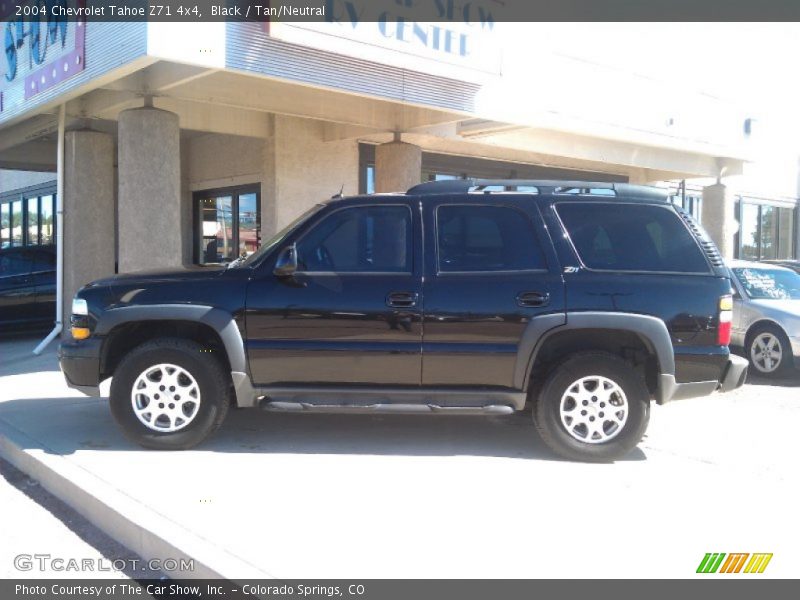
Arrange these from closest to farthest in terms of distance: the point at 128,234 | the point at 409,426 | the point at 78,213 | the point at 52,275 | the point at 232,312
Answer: the point at 232,312
the point at 409,426
the point at 128,234
the point at 78,213
the point at 52,275

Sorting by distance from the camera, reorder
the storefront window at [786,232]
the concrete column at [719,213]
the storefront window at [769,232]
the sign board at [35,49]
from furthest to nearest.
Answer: the storefront window at [786,232]
the storefront window at [769,232]
the concrete column at [719,213]
the sign board at [35,49]

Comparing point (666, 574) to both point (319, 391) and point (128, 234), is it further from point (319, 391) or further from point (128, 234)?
point (128, 234)

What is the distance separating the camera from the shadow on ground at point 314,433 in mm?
5695

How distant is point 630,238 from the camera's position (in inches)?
221

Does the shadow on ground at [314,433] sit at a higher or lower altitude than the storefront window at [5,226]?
lower

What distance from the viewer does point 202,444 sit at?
18.9 ft

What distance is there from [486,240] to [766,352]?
5489 mm

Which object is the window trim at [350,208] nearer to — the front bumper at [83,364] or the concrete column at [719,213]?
the front bumper at [83,364]

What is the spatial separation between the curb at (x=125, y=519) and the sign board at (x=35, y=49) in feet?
17.2

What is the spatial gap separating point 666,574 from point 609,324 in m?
2.09

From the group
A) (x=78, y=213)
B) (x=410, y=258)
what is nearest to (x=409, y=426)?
(x=410, y=258)

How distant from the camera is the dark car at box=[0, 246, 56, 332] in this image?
478 inches

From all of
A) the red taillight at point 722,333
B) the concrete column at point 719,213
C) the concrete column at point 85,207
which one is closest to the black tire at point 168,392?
the red taillight at point 722,333

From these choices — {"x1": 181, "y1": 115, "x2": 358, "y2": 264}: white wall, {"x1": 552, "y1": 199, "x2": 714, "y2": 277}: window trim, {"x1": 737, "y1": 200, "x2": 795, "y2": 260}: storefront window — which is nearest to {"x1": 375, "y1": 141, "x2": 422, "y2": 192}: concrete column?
{"x1": 181, "y1": 115, "x2": 358, "y2": 264}: white wall
